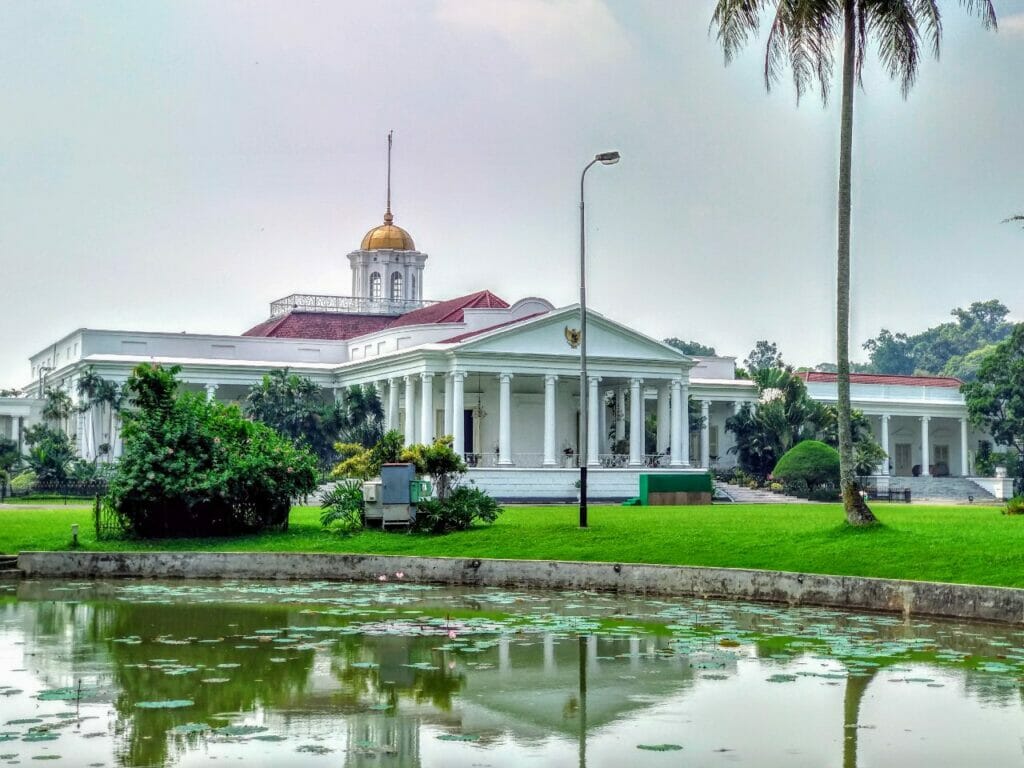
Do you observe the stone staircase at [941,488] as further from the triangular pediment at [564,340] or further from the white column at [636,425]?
the triangular pediment at [564,340]

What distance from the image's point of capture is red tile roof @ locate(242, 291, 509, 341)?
66.8 meters

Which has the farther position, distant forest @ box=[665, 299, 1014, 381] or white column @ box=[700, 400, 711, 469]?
distant forest @ box=[665, 299, 1014, 381]

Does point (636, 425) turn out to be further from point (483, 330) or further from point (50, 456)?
point (50, 456)

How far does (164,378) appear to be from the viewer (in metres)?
31.5

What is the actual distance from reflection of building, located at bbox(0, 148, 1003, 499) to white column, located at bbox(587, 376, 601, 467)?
14cm

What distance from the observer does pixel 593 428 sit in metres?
61.1

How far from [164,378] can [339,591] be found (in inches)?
401

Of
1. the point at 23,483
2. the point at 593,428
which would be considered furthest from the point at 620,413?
the point at 23,483

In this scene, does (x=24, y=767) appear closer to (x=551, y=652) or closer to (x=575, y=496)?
(x=551, y=652)

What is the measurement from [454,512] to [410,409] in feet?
92.2

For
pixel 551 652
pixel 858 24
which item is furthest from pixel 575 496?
pixel 551 652

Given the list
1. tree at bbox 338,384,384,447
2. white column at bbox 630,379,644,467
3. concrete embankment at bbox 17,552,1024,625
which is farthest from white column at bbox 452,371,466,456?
concrete embankment at bbox 17,552,1024,625

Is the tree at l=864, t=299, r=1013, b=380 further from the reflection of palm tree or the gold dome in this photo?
the reflection of palm tree

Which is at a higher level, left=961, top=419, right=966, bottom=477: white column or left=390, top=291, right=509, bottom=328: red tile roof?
left=390, top=291, right=509, bottom=328: red tile roof
